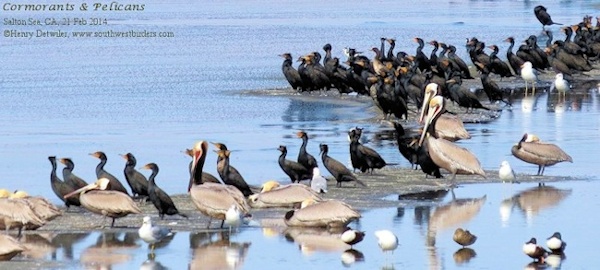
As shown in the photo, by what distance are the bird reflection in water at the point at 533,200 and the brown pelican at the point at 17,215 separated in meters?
4.50

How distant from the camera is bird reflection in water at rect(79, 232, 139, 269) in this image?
12.2 metres

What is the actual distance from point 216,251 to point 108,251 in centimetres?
92

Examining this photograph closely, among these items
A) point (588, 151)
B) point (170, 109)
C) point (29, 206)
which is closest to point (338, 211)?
point (29, 206)

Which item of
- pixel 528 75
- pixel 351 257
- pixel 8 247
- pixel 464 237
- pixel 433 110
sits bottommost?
pixel 528 75

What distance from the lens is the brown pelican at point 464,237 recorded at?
1273 centimetres

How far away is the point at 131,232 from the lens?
13703 millimetres

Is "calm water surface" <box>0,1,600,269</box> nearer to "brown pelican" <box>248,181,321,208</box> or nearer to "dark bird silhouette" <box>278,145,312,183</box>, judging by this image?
"dark bird silhouette" <box>278,145,312,183</box>

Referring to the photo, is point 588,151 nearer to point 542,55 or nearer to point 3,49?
point 542,55

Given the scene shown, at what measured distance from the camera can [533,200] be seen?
615 inches

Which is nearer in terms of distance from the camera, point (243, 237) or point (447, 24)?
point (243, 237)

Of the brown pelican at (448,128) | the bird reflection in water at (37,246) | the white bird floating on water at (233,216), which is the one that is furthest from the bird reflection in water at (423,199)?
the brown pelican at (448,128)

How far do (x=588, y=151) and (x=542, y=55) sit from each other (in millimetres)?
13550

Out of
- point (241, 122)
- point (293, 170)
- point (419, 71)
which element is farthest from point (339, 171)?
point (419, 71)

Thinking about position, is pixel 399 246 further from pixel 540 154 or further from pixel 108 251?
pixel 540 154
